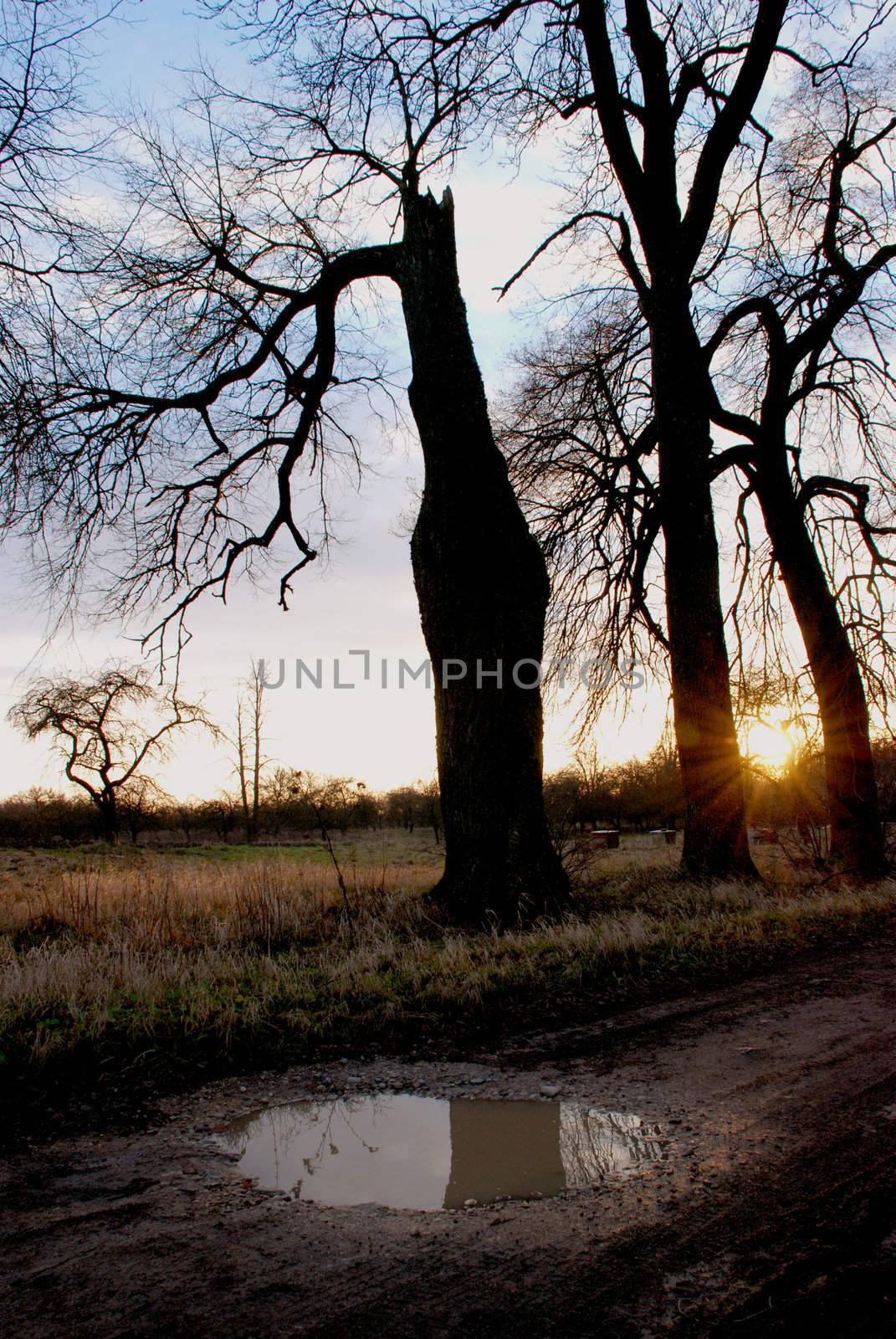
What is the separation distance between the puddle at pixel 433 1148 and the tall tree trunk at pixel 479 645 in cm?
412

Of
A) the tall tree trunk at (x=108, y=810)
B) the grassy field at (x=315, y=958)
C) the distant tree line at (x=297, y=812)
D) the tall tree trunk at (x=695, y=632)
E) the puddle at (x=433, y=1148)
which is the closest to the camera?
the puddle at (x=433, y=1148)

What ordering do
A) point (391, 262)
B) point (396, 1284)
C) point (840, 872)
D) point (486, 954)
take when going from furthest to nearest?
point (840, 872) → point (391, 262) → point (486, 954) → point (396, 1284)

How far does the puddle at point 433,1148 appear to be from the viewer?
2809mm

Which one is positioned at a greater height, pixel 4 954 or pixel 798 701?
pixel 798 701

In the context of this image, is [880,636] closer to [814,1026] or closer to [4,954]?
[814,1026]

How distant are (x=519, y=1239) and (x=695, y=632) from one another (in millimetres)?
8833

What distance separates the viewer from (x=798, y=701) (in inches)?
426

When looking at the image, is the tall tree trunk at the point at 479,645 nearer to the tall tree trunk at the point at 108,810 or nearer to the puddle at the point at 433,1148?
the puddle at the point at 433,1148

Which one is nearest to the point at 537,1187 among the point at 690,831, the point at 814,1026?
the point at 814,1026

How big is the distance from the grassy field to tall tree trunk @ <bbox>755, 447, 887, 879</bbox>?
124 centimetres

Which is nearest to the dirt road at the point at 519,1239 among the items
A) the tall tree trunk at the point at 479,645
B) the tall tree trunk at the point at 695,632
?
the tall tree trunk at the point at 479,645

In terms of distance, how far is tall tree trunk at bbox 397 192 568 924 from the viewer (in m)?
7.84

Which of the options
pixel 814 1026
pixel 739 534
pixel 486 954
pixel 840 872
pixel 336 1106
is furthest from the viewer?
pixel 739 534

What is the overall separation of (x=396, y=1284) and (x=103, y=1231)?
36.8 inches
